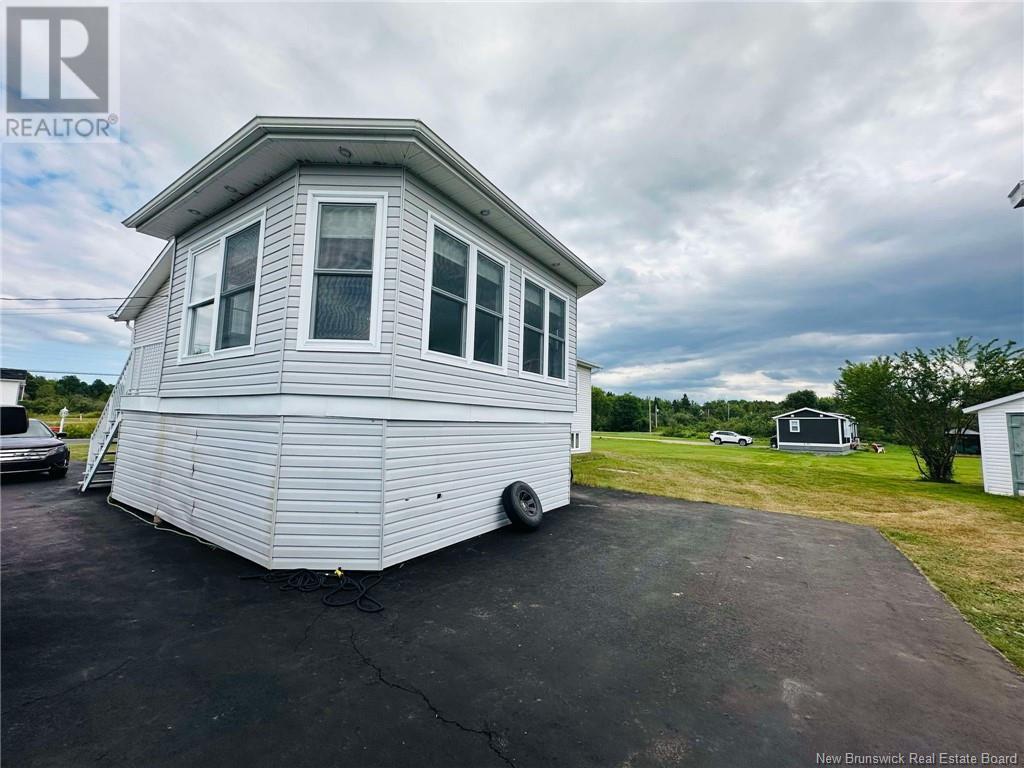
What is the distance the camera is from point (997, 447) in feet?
37.1

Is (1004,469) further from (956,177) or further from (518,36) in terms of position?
(518,36)

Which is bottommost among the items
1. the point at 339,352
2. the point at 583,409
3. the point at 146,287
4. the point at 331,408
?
the point at 331,408

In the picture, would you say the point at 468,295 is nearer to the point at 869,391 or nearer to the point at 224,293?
the point at 224,293

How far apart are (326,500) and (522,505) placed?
3.22 metres

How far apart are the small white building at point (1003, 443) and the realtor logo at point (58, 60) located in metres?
21.0

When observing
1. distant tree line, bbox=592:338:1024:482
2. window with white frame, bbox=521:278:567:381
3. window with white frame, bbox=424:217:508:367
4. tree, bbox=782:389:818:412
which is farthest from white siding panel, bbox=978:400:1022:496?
tree, bbox=782:389:818:412

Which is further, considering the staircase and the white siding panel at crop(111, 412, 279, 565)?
the staircase

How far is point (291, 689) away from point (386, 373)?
3.00 m

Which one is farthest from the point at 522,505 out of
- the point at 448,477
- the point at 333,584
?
the point at 333,584

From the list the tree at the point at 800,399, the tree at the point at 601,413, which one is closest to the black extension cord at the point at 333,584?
the tree at the point at 601,413

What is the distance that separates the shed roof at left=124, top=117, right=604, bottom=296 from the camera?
4.31m

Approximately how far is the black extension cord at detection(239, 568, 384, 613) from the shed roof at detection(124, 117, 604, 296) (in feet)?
16.3

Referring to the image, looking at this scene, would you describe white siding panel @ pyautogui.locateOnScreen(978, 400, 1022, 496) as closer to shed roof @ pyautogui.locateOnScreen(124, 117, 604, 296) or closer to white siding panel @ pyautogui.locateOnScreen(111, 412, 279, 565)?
shed roof @ pyautogui.locateOnScreen(124, 117, 604, 296)

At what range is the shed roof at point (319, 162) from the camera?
4.31 metres
